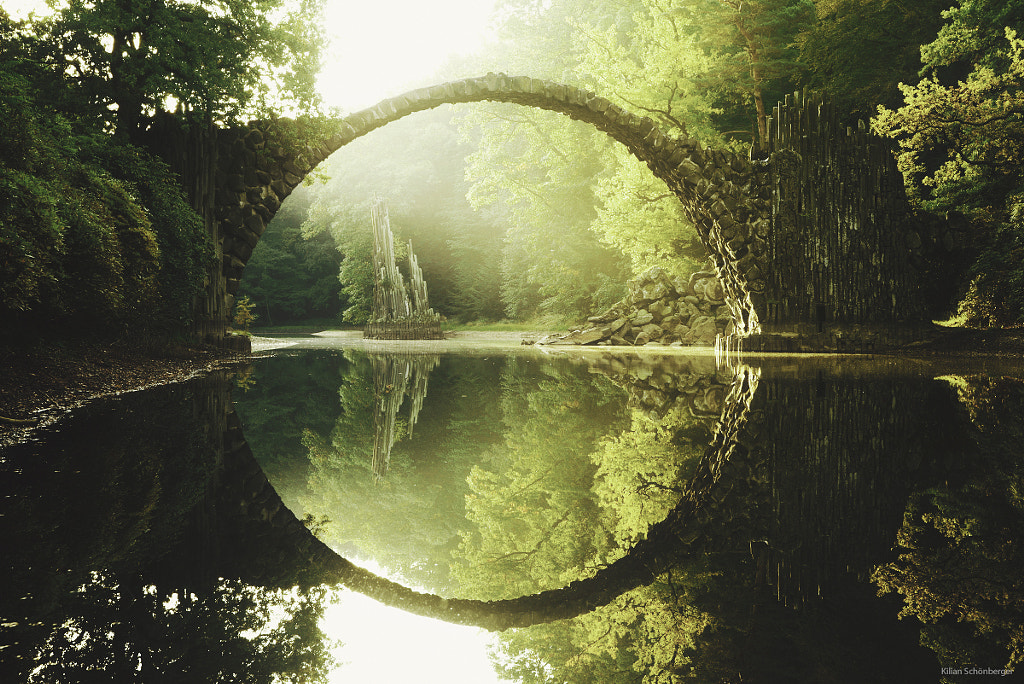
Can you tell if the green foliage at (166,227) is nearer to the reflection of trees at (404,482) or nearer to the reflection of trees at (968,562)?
the reflection of trees at (404,482)

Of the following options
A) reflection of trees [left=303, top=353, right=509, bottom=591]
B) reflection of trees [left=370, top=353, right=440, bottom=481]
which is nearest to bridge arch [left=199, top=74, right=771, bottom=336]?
reflection of trees [left=370, top=353, right=440, bottom=481]

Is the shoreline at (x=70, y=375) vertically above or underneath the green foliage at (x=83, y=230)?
underneath

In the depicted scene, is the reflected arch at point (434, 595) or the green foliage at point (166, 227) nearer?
the reflected arch at point (434, 595)

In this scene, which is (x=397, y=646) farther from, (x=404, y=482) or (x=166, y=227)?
(x=166, y=227)

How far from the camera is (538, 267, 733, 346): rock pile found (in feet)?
54.6

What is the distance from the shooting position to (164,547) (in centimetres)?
208

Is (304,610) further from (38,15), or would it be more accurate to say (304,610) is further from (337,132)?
(337,132)

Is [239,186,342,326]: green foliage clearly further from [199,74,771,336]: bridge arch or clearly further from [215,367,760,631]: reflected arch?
[215,367,760,631]: reflected arch

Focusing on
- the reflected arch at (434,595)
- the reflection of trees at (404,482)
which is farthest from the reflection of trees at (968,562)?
the reflection of trees at (404,482)

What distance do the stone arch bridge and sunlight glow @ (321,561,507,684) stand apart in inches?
426

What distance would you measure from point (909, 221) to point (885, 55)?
6.06 meters

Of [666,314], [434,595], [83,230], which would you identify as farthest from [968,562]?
[666,314]

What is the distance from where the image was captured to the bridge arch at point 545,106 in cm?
1146

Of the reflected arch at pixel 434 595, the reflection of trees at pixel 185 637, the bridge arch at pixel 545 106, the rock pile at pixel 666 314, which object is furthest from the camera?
the rock pile at pixel 666 314
